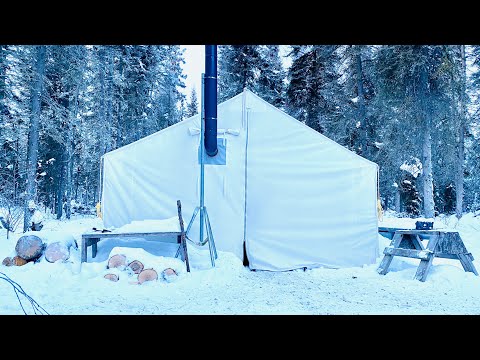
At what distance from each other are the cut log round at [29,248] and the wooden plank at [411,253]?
16.9 feet

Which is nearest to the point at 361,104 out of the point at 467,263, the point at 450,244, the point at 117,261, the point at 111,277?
the point at 450,244

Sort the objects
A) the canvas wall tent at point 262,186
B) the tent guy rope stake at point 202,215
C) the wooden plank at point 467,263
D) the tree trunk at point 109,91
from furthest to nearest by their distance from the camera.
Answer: the tree trunk at point 109,91 < the canvas wall tent at point 262,186 < the tent guy rope stake at point 202,215 < the wooden plank at point 467,263

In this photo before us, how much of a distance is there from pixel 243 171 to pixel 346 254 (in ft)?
7.29

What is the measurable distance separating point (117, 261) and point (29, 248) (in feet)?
4.37

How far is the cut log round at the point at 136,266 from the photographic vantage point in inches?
189

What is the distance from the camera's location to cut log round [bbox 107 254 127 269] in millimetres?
4836

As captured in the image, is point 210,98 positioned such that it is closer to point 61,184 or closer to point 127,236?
point 127,236

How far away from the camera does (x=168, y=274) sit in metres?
4.80

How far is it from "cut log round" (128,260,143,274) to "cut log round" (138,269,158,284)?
0.12 meters

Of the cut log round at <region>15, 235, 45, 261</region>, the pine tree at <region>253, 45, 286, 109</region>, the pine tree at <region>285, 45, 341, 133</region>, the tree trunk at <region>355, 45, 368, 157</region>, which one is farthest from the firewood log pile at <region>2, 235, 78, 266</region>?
the pine tree at <region>253, 45, 286, 109</region>

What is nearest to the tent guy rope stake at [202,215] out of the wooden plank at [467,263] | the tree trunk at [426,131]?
the wooden plank at [467,263]

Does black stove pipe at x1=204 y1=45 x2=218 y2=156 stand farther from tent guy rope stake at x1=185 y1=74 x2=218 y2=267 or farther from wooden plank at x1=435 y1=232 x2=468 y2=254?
wooden plank at x1=435 y1=232 x2=468 y2=254

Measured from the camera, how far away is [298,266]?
19.4 feet

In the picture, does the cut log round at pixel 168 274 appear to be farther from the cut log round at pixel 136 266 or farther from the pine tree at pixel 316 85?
the pine tree at pixel 316 85
